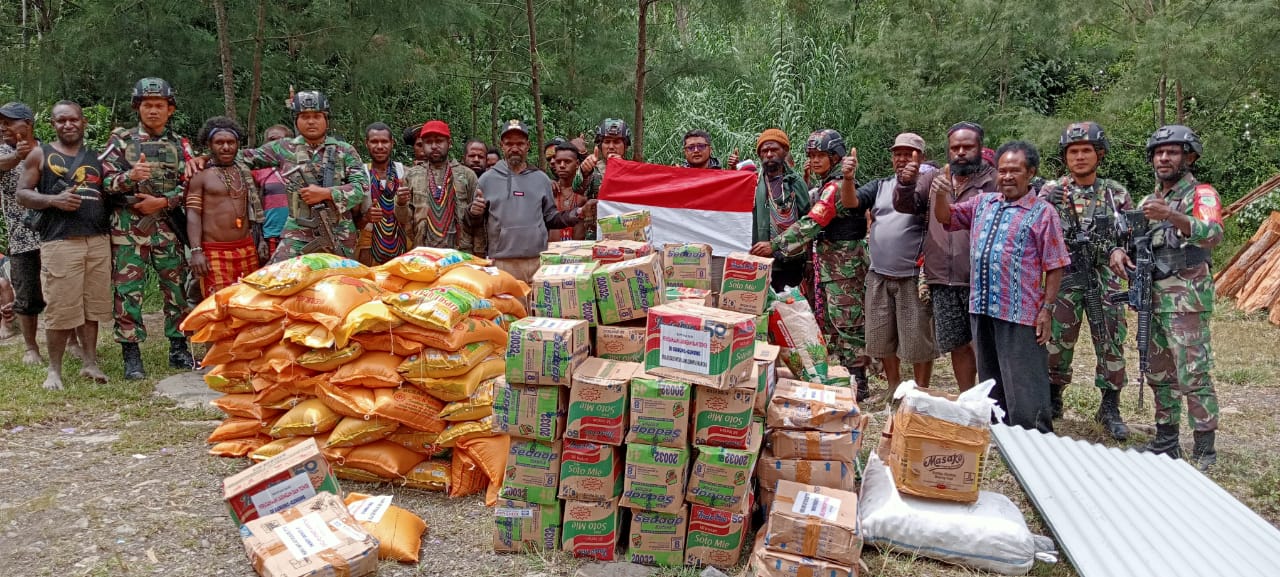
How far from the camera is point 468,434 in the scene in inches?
175

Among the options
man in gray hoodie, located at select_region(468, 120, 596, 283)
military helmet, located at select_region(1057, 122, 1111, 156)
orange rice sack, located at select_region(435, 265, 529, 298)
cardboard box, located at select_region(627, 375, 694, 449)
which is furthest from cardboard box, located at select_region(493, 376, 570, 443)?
military helmet, located at select_region(1057, 122, 1111, 156)

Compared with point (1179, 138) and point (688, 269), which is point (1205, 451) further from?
point (688, 269)

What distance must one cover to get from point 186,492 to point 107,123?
19.9ft

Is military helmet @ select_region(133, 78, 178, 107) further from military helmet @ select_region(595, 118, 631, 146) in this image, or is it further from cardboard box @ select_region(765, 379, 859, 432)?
cardboard box @ select_region(765, 379, 859, 432)

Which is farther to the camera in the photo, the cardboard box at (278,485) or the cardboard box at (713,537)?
the cardboard box at (278,485)

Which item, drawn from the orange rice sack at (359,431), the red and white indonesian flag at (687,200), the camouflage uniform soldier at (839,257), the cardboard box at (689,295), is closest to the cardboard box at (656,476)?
the cardboard box at (689,295)

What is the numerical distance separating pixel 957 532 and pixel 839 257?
2736 millimetres

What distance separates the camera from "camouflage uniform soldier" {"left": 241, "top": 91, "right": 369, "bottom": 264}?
6.08m

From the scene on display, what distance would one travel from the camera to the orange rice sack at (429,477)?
14.8 feet

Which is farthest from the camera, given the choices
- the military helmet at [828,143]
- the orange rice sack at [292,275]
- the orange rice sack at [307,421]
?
the military helmet at [828,143]

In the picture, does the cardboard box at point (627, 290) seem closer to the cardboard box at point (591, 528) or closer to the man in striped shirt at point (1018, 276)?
the cardboard box at point (591, 528)

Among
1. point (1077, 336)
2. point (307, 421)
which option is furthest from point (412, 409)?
point (1077, 336)

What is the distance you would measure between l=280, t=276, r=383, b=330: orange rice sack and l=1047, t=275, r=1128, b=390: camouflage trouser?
163 inches

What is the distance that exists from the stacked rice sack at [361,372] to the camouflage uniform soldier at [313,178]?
1.20 metres
